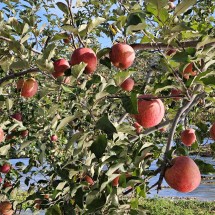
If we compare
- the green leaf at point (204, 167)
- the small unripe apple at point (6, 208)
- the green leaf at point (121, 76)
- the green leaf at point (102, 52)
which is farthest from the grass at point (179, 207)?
the green leaf at point (121, 76)

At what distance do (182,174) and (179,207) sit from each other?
26.3 feet

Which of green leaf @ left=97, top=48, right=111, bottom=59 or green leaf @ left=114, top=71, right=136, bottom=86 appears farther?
green leaf @ left=97, top=48, right=111, bottom=59

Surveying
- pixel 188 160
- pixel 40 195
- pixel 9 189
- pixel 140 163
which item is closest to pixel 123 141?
pixel 140 163

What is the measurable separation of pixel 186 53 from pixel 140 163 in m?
0.49

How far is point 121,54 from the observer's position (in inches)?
54.5

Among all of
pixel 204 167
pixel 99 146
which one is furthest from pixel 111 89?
pixel 204 167

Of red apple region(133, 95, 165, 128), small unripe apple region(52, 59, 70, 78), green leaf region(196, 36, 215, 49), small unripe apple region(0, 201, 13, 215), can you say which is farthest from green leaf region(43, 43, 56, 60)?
small unripe apple region(0, 201, 13, 215)

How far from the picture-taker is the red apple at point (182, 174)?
1359mm

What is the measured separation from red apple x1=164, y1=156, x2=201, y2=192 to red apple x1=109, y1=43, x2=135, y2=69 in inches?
17.1

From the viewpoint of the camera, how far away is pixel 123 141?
1543 millimetres

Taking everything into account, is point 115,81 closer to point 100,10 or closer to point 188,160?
point 188,160

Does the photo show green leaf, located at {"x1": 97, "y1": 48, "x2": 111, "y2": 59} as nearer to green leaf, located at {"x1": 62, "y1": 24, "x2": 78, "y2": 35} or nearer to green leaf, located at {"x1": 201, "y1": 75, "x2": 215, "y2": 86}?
green leaf, located at {"x1": 62, "y1": 24, "x2": 78, "y2": 35}

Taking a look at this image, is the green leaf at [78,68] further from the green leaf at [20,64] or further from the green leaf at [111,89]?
the green leaf at [20,64]

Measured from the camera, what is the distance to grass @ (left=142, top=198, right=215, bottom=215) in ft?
27.7
